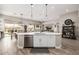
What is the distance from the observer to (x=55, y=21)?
9.91 ft

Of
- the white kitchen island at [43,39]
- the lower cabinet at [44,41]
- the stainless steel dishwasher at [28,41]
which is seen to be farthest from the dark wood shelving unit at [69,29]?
the stainless steel dishwasher at [28,41]

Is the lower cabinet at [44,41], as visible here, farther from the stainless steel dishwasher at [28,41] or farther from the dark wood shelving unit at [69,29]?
the dark wood shelving unit at [69,29]

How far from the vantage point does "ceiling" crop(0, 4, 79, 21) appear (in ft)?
9.84

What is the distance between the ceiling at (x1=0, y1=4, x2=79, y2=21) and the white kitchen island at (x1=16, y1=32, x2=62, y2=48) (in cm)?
37

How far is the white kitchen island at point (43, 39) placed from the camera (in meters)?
3.06

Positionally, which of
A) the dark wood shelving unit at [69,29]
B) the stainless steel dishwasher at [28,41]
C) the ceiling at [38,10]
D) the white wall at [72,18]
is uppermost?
the ceiling at [38,10]

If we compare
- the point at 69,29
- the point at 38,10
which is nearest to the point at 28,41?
the point at 38,10

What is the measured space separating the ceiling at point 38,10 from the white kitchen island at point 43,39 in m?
0.37

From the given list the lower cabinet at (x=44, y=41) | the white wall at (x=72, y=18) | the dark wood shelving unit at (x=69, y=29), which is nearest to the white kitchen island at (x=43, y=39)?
the lower cabinet at (x=44, y=41)

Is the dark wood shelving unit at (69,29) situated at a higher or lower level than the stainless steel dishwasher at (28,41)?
higher

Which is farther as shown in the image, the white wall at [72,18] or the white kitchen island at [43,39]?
the white kitchen island at [43,39]

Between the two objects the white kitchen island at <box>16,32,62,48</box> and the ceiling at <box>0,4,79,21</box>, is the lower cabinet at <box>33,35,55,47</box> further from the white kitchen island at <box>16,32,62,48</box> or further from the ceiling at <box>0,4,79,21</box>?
the ceiling at <box>0,4,79,21</box>
